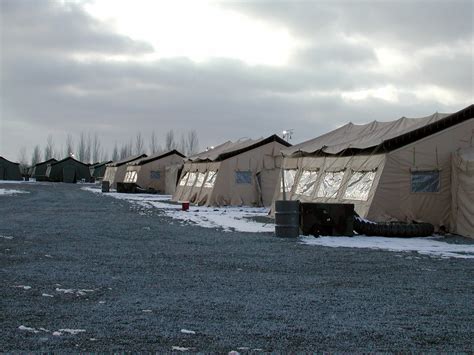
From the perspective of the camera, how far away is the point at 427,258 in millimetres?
11891

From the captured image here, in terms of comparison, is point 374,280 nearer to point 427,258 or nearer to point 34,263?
point 427,258

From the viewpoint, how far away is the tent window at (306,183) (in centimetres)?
2143

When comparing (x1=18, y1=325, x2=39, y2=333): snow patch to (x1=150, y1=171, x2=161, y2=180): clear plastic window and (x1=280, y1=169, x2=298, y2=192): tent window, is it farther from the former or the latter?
(x1=150, y1=171, x2=161, y2=180): clear plastic window

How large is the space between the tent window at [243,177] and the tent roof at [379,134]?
253 inches

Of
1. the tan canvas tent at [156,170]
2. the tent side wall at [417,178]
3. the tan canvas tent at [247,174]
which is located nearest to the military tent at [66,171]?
the tan canvas tent at [156,170]

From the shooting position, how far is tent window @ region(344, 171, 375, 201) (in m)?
17.9

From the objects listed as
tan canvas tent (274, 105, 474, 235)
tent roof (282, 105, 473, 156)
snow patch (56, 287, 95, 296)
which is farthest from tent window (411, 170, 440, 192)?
snow patch (56, 287, 95, 296)

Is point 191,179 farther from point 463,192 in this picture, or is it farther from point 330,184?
point 463,192

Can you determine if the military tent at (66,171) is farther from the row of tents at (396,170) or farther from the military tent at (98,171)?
the row of tents at (396,170)

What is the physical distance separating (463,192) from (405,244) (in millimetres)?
3524

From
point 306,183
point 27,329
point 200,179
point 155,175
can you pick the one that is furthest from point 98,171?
point 27,329

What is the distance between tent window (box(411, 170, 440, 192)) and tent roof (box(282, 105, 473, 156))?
3.61 feet

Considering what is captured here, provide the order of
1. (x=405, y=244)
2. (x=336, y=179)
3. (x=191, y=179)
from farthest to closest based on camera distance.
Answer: (x=191, y=179) < (x=336, y=179) < (x=405, y=244)

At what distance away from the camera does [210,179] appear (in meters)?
31.6
